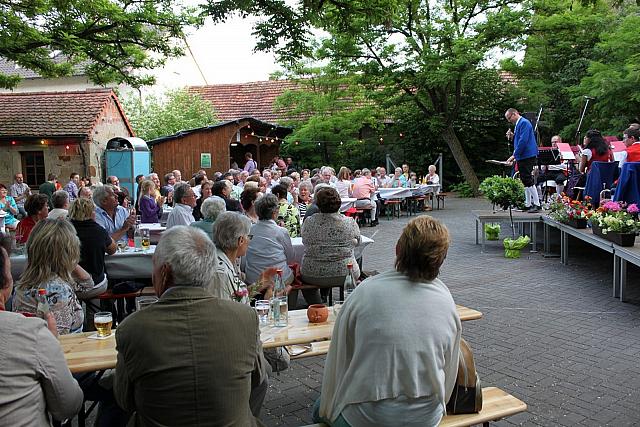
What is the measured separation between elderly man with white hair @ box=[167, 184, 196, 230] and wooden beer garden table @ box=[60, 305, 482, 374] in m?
3.77

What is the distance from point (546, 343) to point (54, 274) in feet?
14.1

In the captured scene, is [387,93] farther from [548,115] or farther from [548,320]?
[548,320]

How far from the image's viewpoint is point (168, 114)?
28.4 m

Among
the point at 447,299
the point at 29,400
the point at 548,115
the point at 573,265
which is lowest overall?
the point at 573,265

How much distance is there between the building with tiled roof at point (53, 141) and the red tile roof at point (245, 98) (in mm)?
8716

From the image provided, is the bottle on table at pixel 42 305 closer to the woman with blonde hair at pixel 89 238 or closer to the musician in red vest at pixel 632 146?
the woman with blonde hair at pixel 89 238

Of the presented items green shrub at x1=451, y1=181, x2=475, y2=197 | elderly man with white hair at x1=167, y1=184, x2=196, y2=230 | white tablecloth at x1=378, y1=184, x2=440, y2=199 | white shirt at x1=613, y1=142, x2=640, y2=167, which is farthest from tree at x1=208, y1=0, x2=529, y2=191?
elderly man with white hair at x1=167, y1=184, x2=196, y2=230

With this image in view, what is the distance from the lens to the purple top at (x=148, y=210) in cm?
943

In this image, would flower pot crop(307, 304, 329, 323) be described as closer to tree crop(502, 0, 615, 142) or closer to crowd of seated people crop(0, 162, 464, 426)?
crowd of seated people crop(0, 162, 464, 426)

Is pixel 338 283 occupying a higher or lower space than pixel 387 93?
lower

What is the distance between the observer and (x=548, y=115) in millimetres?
23484

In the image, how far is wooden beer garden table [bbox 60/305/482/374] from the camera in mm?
3000

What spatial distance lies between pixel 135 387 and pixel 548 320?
5206mm

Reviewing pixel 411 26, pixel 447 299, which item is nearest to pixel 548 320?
pixel 447 299
